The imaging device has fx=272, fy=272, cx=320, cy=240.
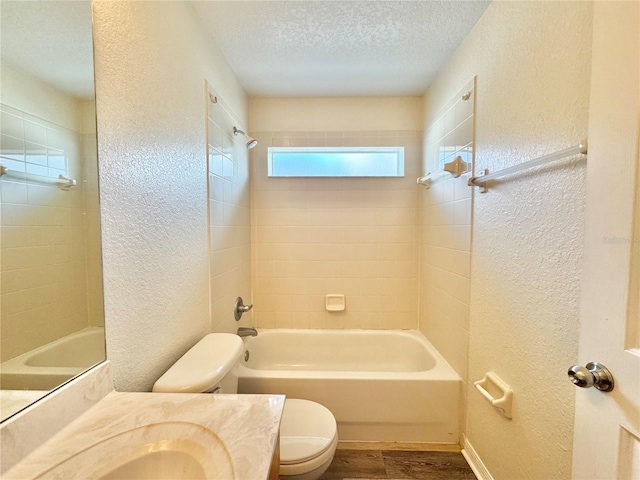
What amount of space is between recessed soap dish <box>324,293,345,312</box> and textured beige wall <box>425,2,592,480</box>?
109 centimetres

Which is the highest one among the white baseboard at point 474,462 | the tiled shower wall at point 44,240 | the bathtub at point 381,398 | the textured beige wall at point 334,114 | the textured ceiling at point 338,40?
the textured ceiling at point 338,40

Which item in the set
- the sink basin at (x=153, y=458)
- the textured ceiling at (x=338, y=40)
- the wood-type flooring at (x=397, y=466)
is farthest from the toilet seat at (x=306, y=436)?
the textured ceiling at (x=338, y=40)

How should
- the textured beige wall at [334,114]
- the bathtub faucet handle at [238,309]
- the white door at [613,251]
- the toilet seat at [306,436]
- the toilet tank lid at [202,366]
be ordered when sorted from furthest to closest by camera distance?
the textured beige wall at [334,114] → the bathtub faucet handle at [238,309] → the toilet seat at [306,436] → the toilet tank lid at [202,366] → the white door at [613,251]

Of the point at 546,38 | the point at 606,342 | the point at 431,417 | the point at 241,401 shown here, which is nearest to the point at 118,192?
the point at 241,401

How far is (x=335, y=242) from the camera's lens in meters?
2.38

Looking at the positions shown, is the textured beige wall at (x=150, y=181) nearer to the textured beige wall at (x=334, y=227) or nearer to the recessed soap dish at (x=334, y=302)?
the textured beige wall at (x=334, y=227)

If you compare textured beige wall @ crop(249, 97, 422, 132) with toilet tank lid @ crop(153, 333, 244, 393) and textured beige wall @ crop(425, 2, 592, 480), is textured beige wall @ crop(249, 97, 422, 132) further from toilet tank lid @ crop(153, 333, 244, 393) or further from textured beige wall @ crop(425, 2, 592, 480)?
toilet tank lid @ crop(153, 333, 244, 393)

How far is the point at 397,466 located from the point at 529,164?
5.35ft

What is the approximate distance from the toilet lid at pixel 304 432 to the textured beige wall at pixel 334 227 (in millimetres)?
1013

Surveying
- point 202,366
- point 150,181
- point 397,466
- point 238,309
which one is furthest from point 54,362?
point 397,466

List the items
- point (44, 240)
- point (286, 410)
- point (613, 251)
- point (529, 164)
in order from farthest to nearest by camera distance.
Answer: point (286, 410) → point (529, 164) → point (44, 240) → point (613, 251)

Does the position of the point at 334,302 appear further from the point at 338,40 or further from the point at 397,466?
the point at 338,40

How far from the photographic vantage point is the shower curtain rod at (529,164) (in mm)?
814

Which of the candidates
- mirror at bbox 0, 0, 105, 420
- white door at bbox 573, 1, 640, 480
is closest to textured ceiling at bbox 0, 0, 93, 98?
mirror at bbox 0, 0, 105, 420
